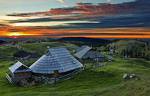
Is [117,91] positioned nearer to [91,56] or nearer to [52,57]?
[52,57]

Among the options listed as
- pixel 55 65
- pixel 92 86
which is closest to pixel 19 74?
pixel 55 65

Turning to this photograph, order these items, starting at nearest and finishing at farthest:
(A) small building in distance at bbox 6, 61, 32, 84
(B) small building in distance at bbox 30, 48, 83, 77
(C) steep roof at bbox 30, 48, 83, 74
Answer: (A) small building in distance at bbox 6, 61, 32, 84, (B) small building in distance at bbox 30, 48, 83, 77, (C) steep roof at bbox 30, 48, 83, 74

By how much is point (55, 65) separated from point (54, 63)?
733 millimetres

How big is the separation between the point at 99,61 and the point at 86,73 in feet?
103

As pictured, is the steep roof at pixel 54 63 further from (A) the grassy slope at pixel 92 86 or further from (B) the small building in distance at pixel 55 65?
(A) the grassy slope at pixel 92 86

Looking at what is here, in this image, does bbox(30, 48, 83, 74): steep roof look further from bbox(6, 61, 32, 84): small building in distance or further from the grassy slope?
the grassy slope

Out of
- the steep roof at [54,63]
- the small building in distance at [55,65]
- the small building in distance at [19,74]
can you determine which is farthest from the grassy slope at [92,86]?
the steep roof at [54,63]

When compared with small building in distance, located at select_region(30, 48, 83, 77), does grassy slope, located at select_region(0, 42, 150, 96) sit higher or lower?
lower

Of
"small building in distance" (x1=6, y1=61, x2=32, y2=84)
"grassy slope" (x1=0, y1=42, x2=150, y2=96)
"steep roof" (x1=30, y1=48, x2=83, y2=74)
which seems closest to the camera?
"grassy slope" (x1=0, y1=42, x2=150, y2=96)

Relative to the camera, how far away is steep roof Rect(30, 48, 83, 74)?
103125mm

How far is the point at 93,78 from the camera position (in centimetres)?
9444

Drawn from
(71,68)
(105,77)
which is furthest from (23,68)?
(105,77)

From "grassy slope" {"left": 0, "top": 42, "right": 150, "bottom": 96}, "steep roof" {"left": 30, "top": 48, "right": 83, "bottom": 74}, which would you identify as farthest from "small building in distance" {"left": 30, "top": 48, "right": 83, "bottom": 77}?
"grassy slope" {"left": 0, "top": 42, "right": 150, "bottom": 96}

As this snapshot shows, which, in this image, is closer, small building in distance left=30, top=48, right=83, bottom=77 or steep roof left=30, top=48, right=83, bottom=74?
small building in distance left=30, top=48, right=83, bottom=77
